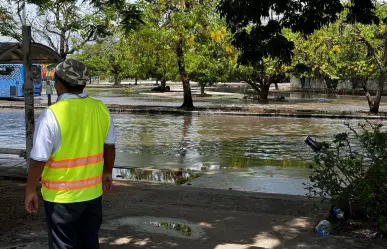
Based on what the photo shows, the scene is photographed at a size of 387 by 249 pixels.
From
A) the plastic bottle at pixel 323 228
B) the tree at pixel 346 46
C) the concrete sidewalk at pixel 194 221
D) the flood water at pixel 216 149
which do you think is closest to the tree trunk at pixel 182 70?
the flood water at pixel 216 149

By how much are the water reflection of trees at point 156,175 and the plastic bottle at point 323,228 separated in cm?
363

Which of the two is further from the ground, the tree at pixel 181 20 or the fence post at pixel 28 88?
the tree at pixel 181 20

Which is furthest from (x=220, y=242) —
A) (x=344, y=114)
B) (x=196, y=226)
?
(x=344, y=114)

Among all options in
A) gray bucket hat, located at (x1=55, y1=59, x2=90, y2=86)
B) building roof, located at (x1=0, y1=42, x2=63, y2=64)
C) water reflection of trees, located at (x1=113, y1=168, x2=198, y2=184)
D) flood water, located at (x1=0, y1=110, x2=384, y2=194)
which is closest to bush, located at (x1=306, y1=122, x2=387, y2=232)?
flood water, located at (x1=0, y1=110, x2=384, y2=194)

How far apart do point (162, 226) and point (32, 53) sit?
13.5ft

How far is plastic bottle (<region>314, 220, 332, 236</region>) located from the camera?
5.00 meters

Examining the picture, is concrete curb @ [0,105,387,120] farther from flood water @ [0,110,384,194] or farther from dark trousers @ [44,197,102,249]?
dark trousers @ [44,197,102,249]

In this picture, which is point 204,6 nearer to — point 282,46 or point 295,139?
point 295,139

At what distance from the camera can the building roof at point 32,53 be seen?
7.05 metres

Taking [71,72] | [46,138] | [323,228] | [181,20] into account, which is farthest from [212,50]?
[46,138]

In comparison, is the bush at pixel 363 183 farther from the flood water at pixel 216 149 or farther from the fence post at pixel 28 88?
the fence post at pixel 28 88

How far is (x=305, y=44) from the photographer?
76.8ft

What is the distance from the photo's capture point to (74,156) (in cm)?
312

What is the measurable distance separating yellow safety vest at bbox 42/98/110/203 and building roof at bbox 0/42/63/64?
433 centimetres
